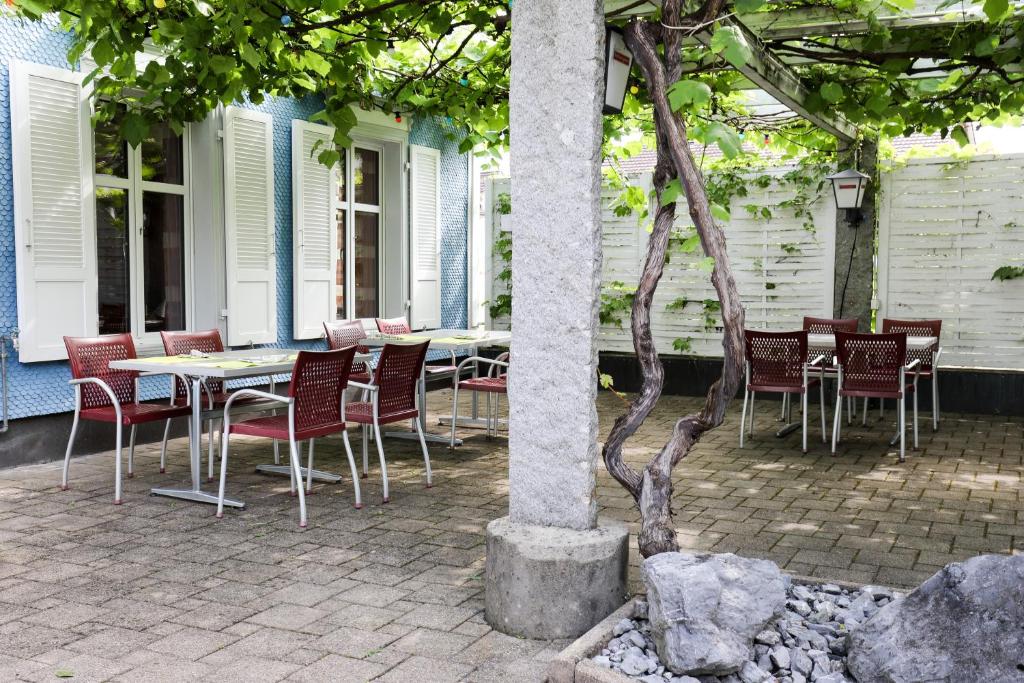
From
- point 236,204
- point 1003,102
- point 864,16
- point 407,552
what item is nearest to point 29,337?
point 236,204

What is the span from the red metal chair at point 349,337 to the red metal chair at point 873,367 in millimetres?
3395

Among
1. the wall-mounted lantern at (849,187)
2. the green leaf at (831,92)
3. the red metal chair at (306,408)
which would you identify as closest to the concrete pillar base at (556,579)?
the red metal chair at (306,408)

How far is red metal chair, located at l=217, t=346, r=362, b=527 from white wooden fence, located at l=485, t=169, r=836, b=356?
553cm

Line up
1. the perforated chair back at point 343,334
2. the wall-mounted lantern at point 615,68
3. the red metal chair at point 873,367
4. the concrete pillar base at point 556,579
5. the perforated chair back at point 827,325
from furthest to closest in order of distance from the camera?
the perforated chair back at point 827,325, the perforated chair back at point 343,334, the red metal chair at point 873,367, the wall-mounted lantern at point 615,68, the concrete pillar base at point 556,579

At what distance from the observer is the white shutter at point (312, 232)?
29.0 ft

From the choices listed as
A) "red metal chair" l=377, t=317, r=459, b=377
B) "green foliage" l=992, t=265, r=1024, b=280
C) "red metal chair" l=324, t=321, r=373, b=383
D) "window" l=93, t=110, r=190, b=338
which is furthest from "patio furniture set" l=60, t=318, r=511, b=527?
"green foliage" l=992, t=265, r=1024, b=280

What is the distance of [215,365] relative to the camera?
5.28 m

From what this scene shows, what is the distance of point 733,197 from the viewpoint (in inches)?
417

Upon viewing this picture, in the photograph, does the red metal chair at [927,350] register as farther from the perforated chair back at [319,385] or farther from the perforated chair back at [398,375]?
the perforated chair back at [319,385]

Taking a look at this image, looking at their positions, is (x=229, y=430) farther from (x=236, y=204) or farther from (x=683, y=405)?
(x=683, y=405)

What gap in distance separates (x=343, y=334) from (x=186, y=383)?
5.30 feet

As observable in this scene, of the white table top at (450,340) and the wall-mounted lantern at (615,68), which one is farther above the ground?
the wall-mounted lantern at (615,68)

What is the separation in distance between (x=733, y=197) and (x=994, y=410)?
3290mm

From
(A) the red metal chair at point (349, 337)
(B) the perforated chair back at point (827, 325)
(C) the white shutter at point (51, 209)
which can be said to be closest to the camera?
(C) the white shutter at point (51, 209)
